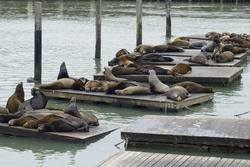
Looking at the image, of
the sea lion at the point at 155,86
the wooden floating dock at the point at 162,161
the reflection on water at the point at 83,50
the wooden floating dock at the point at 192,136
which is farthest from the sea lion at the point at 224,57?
the wooden floating dock at the point at 162,161

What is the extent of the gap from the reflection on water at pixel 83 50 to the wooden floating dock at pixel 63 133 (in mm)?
76

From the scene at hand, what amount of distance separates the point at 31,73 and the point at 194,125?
741cm

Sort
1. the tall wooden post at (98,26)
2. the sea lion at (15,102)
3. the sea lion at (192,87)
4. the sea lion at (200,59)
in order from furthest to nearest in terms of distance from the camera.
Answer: the tall wooden post at (98,26) → the sea lion at (200,59) → the sea lion at (192,87) → the sea lion at (15,102)

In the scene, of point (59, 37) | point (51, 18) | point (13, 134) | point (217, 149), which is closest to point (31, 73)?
point (13, 134)

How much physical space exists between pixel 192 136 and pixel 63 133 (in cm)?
166

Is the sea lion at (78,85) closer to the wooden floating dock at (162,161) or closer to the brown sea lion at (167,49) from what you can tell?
the wooden floating dock at (162,161)

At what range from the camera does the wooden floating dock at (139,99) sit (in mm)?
10297

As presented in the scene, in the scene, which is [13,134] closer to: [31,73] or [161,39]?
[31,73]

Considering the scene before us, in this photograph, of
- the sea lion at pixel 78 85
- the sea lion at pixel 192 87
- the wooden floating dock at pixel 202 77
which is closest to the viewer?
the sea lion at pixel 192 87

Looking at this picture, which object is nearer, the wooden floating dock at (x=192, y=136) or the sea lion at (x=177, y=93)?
the wooden floating dock at (x=192, y=136)

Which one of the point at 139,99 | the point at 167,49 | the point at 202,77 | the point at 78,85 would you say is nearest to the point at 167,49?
the point at 167,49

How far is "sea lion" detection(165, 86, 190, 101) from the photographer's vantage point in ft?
34.0

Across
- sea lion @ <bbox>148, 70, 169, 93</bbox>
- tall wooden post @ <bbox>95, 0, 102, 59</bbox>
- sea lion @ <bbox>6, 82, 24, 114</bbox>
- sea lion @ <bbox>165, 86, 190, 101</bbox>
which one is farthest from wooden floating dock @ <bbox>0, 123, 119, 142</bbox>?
tall wooden post @ <bbox>95, 0, 102, 59</bbox>

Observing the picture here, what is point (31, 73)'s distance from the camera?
49.6 feet
